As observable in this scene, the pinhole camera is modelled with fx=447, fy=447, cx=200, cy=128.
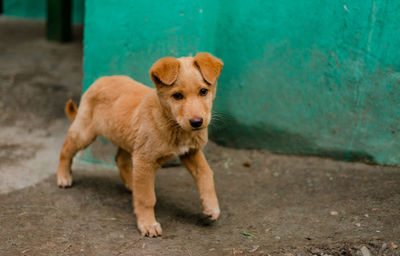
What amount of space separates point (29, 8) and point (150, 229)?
34.1 ft

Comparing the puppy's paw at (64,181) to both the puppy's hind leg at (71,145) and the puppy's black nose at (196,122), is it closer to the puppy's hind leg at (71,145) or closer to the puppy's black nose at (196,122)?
the puppy's hind leg at (71,145)

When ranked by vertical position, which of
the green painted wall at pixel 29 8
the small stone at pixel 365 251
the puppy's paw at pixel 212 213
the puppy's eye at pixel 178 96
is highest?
the puppy's eye at pixel 178 96

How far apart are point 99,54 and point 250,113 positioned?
81.1 inches

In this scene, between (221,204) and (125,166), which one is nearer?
(221,204)

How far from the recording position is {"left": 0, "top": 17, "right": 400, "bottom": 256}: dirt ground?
3832 millimetres

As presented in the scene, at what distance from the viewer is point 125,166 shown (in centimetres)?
511

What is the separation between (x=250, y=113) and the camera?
5812mm

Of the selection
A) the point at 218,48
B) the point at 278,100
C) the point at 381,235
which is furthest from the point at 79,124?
the point at 381,235

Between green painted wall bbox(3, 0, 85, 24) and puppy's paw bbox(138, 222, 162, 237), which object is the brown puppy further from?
green painted wall bbox(3, 0, 85, 24)

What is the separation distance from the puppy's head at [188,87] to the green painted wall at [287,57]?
63.7 inches

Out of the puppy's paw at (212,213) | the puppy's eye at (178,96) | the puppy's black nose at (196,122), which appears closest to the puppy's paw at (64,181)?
the puppy's paw at (212,213)

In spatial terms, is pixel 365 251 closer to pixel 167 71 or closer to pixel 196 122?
pixel 196 122

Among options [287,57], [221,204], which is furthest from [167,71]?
[287,57]

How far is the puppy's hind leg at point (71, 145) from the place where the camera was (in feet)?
15.8
